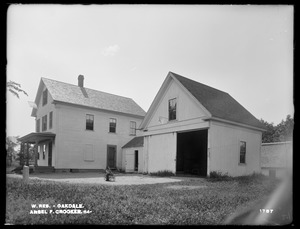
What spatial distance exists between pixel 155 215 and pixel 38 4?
14.2 ft

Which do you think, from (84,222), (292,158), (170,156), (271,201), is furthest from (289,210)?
(170,156)

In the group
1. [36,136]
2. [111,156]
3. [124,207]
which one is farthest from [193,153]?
[124,207]

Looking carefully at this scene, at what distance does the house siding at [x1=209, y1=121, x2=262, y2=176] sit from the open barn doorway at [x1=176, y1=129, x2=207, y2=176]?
3.87 meters

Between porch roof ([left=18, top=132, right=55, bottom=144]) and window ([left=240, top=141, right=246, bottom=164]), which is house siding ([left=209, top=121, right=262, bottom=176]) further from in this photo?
porch roof ([left=18, top=132, right=55, bottom=144])

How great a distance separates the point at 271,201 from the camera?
183 inches

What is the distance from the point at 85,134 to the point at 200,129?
9.06m

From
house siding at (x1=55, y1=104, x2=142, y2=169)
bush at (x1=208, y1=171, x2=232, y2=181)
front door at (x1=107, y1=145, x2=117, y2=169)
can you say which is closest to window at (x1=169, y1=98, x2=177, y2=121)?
bush at (x1=208, y1=171, x2=232, y2=181)

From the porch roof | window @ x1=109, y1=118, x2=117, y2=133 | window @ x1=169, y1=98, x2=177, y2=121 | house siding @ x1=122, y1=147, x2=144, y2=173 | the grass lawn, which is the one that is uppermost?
window @ x1=169, y1=98, x2=177, y2=121

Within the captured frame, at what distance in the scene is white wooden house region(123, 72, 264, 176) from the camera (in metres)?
11.9

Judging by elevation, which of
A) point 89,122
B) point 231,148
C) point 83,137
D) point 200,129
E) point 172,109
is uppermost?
point 172,109

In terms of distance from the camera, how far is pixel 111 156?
20531 millimetres

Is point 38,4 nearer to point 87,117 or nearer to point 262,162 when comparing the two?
point 262,162

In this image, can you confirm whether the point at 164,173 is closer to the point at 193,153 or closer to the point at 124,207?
the point at 193,153

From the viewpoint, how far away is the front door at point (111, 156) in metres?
20.2
